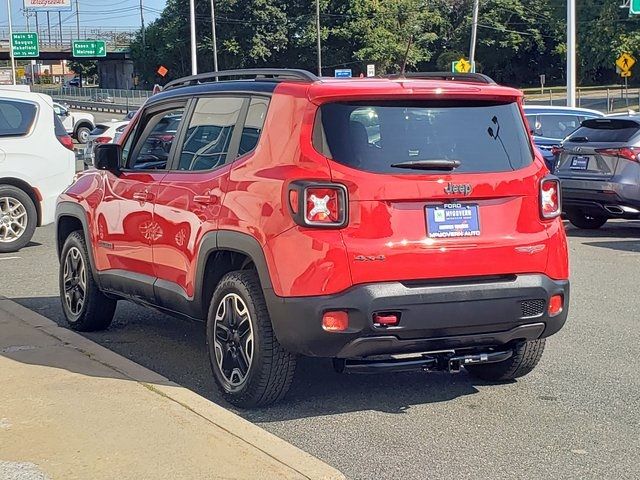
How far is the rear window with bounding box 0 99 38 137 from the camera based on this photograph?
41.1 feet

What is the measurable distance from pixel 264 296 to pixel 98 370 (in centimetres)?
146

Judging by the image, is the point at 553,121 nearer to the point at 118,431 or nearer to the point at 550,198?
the point at 550,198

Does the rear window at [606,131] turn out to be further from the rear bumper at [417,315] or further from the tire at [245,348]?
the tire at [245,348]

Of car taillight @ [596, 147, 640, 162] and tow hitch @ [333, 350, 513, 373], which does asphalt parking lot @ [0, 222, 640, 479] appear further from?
car taillight @ [596, 147, 640, 162]

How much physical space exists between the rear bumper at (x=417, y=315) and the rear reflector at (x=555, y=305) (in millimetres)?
109

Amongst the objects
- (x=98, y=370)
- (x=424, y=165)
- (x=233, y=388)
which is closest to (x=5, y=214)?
(x=98, y=370)

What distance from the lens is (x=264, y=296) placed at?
551cm

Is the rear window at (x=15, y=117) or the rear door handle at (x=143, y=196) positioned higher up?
the rear window at (x=15, y=117)

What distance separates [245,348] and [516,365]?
1.74 meters

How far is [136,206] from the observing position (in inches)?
273

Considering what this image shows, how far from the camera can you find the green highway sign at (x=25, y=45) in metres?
79.7

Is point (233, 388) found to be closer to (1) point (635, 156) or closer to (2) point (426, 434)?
(2) point (426, 434)

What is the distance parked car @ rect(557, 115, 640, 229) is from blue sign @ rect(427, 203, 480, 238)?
8079 mm

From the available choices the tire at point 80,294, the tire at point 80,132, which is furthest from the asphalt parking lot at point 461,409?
the tire at point 80,132
